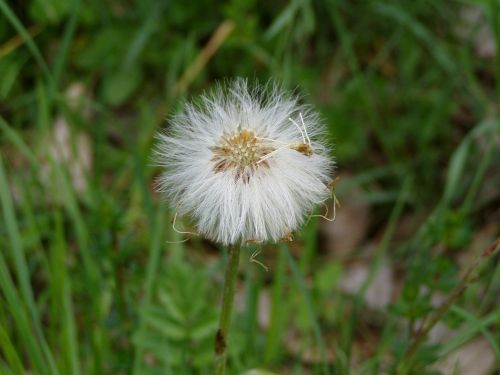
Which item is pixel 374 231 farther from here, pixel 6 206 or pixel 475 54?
pixel 6 206

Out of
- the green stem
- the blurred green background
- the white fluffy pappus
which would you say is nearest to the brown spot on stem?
the green stem

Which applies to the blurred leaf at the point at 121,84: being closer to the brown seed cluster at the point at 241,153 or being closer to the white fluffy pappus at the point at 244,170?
the white fluffy pappus at the point at 244,170

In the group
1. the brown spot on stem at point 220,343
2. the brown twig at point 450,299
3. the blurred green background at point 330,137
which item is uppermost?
the blurred green background at point 330,137

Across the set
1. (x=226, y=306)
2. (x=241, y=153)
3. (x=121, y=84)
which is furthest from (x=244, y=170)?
(x=121, y=84)

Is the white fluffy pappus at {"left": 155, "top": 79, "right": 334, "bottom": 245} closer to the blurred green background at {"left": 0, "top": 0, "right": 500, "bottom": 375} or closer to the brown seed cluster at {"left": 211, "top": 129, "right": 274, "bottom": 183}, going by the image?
the brown seed cluster at {"left": 211, "top": 129, "right": 274, "bottom": 183}

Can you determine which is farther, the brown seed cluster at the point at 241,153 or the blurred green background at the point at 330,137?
the blurred green background at the point at 330,137

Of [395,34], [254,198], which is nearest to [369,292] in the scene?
[395,34]

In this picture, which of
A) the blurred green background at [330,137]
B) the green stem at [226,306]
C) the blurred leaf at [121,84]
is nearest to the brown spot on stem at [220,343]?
the green stem at [226,306]

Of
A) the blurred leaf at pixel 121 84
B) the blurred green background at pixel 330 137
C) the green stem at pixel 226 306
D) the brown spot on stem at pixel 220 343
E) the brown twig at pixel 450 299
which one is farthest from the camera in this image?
the blurred leaf at pixel 121 84
